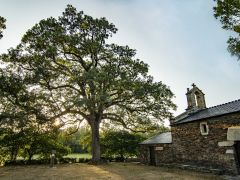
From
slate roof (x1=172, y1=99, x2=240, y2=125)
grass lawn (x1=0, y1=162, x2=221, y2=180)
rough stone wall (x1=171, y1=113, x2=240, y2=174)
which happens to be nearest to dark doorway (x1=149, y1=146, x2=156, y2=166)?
rough stone wall (x1=171, y1=113, x2=240, y2=174)

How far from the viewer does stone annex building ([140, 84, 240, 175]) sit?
1009 centimetres

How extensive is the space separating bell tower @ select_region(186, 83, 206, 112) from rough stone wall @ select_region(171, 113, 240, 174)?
3.13 metres

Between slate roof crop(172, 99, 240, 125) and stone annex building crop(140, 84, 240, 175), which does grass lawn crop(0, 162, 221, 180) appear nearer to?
stone annex building crop(140, 84, 240, 175)

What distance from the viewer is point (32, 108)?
1310 cm

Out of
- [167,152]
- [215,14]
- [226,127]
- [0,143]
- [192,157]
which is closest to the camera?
[226,127]

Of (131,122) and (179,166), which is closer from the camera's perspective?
(179,166)

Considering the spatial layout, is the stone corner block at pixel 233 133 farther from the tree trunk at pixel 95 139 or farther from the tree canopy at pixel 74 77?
the tree trunk at pixel 95 139

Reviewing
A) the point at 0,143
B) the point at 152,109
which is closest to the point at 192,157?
the point at 152,109

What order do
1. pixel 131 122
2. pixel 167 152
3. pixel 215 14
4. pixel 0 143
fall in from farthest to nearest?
pixel 131 122
pixel 0 143
pixel 167 152
pixel 215 14

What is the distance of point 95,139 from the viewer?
1697 centimetres

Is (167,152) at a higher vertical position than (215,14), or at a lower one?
lower

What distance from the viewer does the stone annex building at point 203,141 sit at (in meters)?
10.1

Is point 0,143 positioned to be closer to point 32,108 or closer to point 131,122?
point 32,108

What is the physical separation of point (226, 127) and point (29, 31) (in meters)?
18.3
